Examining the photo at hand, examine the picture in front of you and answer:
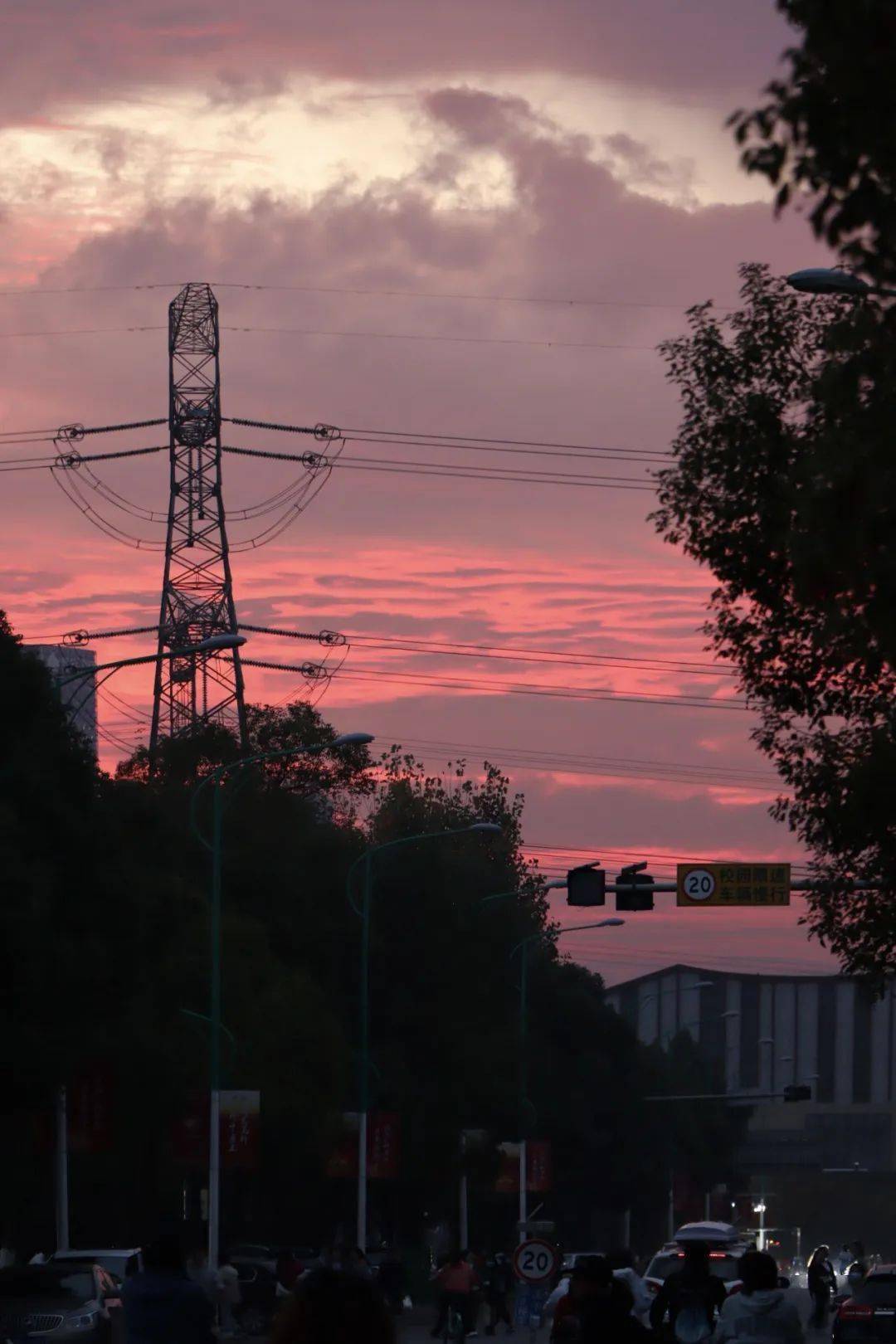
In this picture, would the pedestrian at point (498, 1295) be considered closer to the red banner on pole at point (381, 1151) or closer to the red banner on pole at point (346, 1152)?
the red banner on pole at point (381, 1151)

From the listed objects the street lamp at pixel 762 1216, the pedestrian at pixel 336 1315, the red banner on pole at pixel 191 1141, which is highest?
the pedestrian at pixel 336 1315

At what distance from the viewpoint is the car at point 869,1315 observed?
3375 cm

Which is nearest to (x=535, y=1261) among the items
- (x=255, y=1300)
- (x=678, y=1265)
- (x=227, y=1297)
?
(x=678, y=1265)

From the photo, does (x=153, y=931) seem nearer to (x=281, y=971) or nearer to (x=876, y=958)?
(x=281, y=971)

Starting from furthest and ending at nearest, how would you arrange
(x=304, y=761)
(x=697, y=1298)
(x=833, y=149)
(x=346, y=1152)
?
(x=304, y=761) < (x=346, y=1152) < (x=697, y=1298) < (x=833, y=149)

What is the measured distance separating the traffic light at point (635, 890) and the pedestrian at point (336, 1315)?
3097cm

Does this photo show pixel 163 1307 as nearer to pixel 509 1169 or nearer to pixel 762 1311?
pixel 762 1311

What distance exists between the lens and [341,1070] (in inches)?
2240

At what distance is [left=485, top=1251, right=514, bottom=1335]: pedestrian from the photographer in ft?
191

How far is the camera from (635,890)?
36.6 meters

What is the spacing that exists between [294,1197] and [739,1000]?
12054 centimetres

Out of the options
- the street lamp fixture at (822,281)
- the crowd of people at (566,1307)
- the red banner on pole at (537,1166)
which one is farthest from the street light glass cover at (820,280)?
the red banner on pole at (537,1166)

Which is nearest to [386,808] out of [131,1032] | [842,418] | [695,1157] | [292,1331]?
[131,1032]

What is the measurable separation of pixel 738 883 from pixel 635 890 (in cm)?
607
